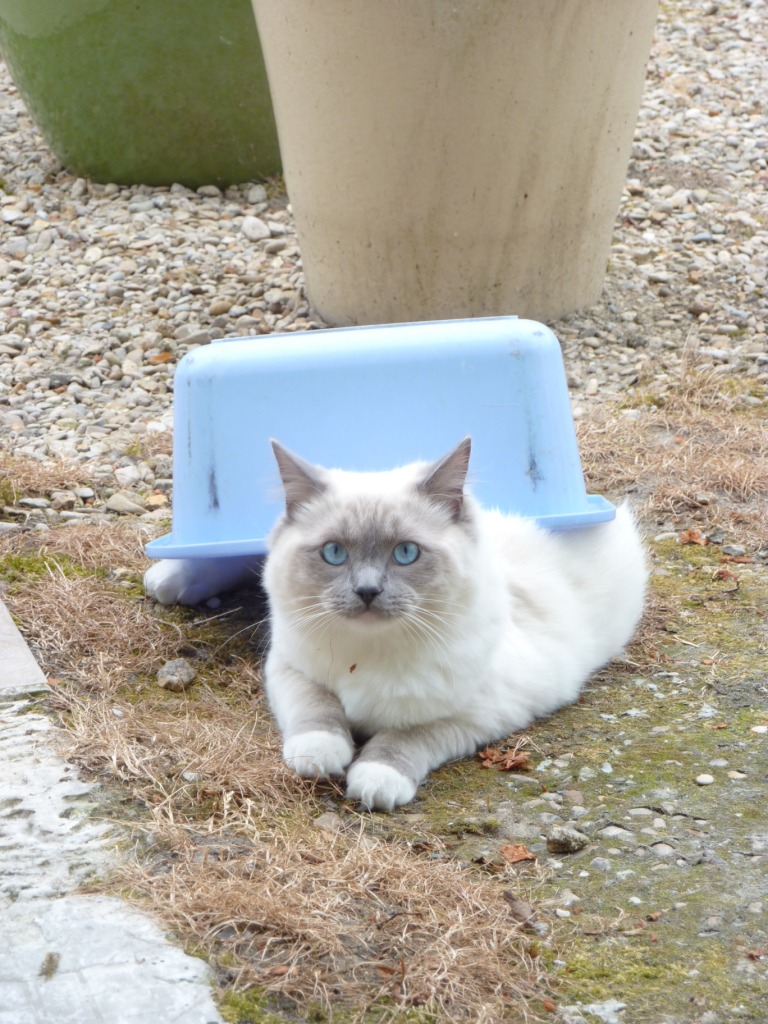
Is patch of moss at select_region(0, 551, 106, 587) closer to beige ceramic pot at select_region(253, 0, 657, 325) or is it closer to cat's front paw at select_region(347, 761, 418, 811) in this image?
cat's front paw at select_region(347, 761, 418, 811)

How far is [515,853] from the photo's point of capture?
2422mm

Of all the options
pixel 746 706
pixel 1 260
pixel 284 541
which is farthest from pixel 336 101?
pixel 746 706

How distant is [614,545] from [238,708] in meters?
1.16

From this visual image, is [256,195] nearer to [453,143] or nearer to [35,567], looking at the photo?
[453,143]

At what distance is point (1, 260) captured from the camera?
649cm

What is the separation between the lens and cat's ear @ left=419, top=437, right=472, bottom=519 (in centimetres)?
274

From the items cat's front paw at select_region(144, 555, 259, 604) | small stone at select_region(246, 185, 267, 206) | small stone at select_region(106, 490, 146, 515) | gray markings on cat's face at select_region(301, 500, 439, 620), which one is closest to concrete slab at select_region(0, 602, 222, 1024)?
gray markings on cat's face at select_region(301, 500, 439, 620)

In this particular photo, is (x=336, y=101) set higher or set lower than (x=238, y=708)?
higher

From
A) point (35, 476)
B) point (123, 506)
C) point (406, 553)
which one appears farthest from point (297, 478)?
point (35, 476)

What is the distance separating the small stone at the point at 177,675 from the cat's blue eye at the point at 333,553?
747mm

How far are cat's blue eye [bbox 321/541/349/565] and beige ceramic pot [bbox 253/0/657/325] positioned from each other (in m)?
2.80

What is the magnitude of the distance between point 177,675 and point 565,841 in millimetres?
1239

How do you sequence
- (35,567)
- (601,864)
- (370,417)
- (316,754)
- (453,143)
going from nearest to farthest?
(601,864) < (316,754) < (370,417) < (35,567) < (453,143)

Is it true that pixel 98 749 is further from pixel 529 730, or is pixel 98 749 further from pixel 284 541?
pixel 529 730
